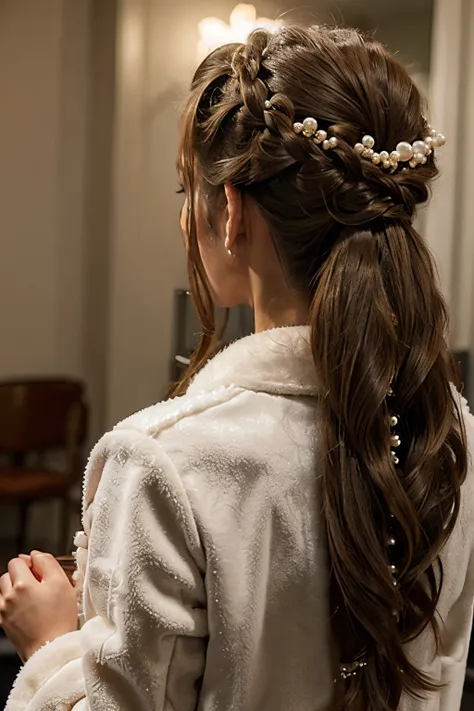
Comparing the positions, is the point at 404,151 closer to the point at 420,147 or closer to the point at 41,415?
the point at 420,147

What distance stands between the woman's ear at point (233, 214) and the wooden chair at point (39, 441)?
1.22 m

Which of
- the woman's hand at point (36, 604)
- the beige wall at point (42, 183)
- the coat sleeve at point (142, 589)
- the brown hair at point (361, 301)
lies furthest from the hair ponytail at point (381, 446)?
the beige wall at point (42, 183)

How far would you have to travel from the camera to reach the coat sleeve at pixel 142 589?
69 centimetres

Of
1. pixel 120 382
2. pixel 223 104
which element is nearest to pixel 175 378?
pixel 120 382

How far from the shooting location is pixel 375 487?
74 centimetres

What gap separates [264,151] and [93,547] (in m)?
0.32

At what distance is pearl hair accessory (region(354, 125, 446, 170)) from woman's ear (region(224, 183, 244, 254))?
97 millimetres

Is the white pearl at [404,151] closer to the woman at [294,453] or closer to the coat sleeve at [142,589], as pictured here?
the woman at [294,453]

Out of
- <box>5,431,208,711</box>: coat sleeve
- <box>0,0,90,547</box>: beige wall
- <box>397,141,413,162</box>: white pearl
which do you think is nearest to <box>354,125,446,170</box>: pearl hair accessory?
<box>397,141,413,162</box>: white pearl

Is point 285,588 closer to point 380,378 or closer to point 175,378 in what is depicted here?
point 380,378

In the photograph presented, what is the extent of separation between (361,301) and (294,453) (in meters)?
0.12

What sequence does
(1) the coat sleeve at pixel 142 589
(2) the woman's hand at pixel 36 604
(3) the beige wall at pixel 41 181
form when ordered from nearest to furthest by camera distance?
(1) the coat sleeve at pixel 142 589
(2) the woman's hand at pixel 36 604
(3) the beige wall at pixel 41 181

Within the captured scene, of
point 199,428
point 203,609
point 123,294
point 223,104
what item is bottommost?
point 203,609

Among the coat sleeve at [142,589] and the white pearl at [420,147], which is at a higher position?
the white pearl at [420,147]
